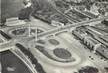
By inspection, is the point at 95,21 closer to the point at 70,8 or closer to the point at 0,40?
the point at 70,8

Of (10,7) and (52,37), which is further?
(10,7)

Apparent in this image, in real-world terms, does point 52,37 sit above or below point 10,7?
below

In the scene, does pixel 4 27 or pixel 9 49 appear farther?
pixel 4 27

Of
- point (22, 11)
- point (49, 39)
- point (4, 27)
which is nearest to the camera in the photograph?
point (49, 39)

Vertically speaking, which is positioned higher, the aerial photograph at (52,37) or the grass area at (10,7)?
the grass area at (10,7)

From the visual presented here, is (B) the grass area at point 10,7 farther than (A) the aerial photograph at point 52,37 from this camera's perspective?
Yes

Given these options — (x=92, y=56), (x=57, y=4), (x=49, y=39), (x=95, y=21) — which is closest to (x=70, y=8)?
(x=57, y=4)

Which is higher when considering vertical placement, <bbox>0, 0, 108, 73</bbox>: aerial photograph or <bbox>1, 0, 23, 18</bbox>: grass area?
<bbox>1, 0, 23, 18</bbox>: grass area

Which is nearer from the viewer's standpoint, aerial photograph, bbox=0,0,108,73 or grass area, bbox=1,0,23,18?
aerial photograph, bbox=0,0,108,73
